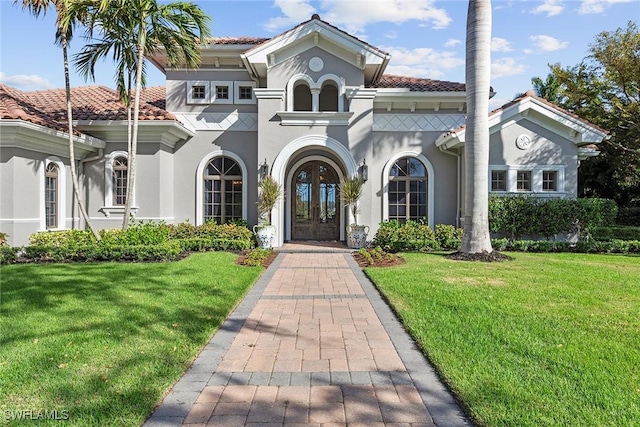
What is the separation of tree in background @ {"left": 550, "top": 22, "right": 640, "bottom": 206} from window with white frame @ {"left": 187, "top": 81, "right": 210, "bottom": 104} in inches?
674

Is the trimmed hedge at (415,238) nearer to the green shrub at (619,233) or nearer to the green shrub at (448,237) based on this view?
the green shrub at (448,237)

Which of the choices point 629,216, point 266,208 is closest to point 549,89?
point 629,216

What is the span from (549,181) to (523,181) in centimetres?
95

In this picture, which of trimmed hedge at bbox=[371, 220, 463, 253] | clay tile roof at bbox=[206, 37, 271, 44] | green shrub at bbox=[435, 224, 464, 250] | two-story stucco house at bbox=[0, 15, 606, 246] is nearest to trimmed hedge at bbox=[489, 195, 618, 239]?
two-story stucco house at bbox=[0, 15, 606, 246]

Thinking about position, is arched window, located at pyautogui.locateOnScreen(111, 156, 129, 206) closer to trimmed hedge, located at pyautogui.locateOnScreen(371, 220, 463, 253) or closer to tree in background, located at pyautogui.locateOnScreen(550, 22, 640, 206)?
trimmed hedge, located at pyautogui.locateOnScreen(371, 220, 463, 253)

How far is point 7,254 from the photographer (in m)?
10.1

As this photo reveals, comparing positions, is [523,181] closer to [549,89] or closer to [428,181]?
[428,181]

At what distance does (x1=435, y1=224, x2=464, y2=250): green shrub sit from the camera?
13133mm

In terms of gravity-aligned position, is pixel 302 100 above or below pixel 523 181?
above

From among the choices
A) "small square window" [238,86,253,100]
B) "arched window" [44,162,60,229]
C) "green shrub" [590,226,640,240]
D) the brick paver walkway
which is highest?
"small square window" [238,86,253,100]

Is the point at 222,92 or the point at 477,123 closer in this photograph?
the point at 477,123

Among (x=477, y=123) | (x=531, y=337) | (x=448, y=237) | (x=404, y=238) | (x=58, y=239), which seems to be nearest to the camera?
(x=531, y=337)

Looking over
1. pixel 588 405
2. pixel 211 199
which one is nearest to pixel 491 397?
pixel 588 405

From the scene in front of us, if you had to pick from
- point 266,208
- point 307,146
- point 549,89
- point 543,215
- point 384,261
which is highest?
point 549,89
